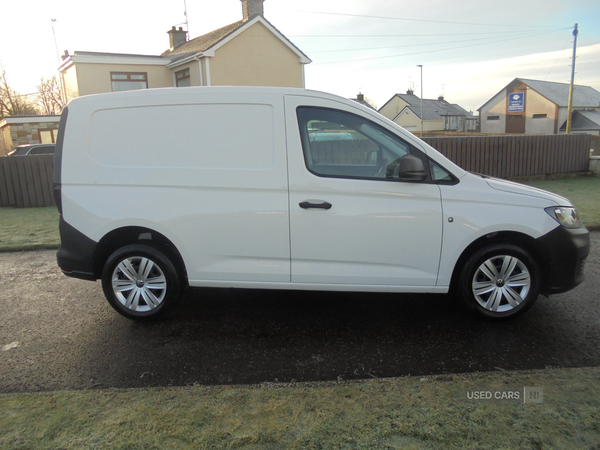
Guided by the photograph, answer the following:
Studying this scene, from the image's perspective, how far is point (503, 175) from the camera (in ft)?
46.2

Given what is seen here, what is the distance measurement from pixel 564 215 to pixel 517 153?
36.0 ft

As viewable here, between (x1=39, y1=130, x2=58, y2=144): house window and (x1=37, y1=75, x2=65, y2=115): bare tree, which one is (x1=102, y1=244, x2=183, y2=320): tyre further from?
(x1=37, y1=75, x2=65, y2=115): bare tree

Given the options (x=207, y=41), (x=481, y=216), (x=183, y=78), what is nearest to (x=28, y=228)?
(x=481, y=216)

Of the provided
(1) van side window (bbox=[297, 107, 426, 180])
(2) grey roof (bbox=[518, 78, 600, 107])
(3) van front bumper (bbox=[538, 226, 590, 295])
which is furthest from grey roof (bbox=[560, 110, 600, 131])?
(1) van side window (bbox=[297, 107, 426, 180])

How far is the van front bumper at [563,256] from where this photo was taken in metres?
4.10

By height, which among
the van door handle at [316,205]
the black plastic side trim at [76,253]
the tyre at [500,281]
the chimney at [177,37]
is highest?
the chimney at [177,37]

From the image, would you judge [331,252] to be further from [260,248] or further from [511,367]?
[511,367]

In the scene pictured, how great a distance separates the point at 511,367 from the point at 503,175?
11.8 meters

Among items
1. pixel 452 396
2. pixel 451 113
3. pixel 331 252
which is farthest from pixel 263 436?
pixel 451 113

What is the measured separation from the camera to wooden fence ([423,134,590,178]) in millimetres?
13445

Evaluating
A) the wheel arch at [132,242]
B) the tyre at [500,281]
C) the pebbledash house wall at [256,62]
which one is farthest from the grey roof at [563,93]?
the wheel arch at [132,242]

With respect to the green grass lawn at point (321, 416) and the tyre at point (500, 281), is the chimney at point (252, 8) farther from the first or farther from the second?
the green grass lawn at point (321, 416)

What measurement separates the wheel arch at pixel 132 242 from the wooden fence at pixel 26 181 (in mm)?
8778

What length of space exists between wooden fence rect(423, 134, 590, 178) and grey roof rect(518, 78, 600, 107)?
52716mm
